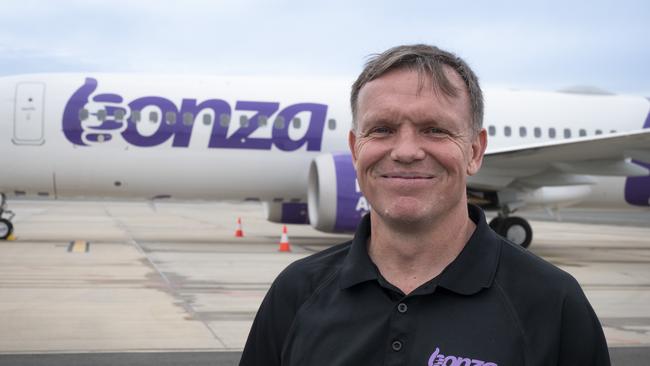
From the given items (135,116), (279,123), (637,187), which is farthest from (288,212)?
(637,187)

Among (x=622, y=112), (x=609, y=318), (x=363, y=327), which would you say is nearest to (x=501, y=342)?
(x=363, y=327)

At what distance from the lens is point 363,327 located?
1866 millimetres

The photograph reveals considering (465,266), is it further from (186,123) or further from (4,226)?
(4,226)

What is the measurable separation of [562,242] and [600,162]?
5.69 m

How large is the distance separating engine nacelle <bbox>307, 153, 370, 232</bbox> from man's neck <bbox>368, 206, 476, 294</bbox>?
12.1 meters

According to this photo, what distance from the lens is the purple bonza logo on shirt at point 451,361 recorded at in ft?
5.71

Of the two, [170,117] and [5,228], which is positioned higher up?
[170,117]

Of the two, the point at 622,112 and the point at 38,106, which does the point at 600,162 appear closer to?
the point at 622,112

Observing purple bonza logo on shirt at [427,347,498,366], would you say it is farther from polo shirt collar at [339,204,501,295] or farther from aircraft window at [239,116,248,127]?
aircraft window at [239,116,248,127]

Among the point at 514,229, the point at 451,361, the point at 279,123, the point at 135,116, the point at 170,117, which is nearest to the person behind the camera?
the point at 451,361

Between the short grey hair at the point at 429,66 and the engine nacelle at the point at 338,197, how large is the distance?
1210cm

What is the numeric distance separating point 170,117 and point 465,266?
13.4 m

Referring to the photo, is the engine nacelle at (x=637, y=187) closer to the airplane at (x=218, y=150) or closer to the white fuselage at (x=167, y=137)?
the airplane at (x=218, y=150)

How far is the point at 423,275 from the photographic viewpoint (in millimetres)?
1931
